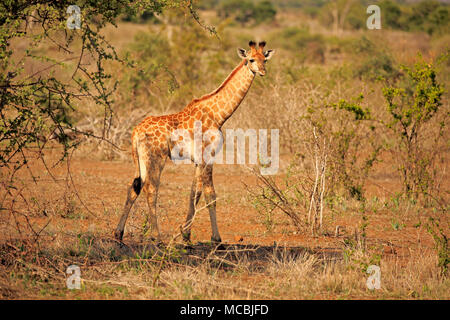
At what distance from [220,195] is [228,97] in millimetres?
3512

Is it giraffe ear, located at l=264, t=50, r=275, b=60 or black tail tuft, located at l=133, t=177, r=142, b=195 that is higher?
giraffe ear, located at l=264, t=50, r=275, b=60

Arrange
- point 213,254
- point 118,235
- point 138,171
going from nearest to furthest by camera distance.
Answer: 1. point 213,254
2. point 118,235
3. point 138,171

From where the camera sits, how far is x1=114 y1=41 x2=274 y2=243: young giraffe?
6.93 m

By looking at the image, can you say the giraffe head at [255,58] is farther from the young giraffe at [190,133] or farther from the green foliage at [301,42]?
the green foliage at [301,42]

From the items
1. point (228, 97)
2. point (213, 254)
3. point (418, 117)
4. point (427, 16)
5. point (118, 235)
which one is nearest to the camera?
point (213, 254)

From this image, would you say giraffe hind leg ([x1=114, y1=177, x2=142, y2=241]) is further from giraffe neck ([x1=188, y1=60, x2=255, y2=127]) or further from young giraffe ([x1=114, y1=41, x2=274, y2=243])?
giraffe neck ([x1=188, y1=60, x2=255, y2=127])

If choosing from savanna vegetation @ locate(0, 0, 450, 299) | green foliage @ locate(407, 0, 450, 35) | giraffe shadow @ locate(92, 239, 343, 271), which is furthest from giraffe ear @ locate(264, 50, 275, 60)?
green foliage @ locate(407, 0, 450, 35)

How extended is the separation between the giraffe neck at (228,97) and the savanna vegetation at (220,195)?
0.63 m

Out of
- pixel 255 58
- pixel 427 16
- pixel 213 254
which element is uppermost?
pixel 427 16

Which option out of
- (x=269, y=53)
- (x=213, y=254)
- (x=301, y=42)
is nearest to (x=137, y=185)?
(x=213, y=254)

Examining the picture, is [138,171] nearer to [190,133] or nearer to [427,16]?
[190,133]

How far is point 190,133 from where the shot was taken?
720 cm

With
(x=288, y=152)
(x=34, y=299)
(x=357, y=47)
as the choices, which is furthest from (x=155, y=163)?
(x=357, y=47)

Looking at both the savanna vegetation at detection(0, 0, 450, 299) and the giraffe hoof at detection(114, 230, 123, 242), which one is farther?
the giraffe hoof at detection(114, 230, 123, 242)
